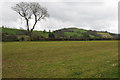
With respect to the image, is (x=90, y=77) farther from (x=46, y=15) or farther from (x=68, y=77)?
(x=46, y=15)

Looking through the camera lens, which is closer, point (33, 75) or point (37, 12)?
point (33, 75)

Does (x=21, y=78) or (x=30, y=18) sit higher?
(x=30, y=18)

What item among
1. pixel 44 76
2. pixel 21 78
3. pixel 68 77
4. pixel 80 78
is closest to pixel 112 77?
pixel 80 78

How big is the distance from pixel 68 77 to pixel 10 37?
40.1 meters

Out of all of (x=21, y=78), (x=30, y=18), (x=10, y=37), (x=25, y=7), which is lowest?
(x=21, y=78)

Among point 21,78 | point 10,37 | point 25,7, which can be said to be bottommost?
point 21,78

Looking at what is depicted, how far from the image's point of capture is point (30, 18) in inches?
1678

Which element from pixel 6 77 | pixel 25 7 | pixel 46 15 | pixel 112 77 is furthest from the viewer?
pixel 46 15

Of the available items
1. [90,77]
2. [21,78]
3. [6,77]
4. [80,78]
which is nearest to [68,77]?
[80,78]

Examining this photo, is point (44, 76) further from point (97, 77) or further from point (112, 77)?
point (112, 77)

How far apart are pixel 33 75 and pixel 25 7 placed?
39.2 metres

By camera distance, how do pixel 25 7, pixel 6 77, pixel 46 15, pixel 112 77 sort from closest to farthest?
pixel 112 77 < pixel 6 77 < pixel 25 7 < pixel 46 15

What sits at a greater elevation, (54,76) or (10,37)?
(10,37)

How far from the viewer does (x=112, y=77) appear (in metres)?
5.44
